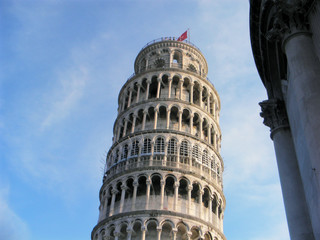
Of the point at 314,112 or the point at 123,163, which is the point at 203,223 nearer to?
the point at 123,163

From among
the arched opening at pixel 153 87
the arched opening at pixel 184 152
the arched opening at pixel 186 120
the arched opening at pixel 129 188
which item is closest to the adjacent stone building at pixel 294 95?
the arched opening at pixel 184 152

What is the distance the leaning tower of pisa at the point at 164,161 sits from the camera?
108ft

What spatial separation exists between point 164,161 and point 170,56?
55.1 feet

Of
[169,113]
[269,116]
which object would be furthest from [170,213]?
[269,116]

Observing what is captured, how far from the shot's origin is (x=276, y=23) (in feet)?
45.6

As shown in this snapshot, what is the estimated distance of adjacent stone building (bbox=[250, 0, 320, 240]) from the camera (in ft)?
37.3

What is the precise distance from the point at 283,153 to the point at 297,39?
5.28 meters

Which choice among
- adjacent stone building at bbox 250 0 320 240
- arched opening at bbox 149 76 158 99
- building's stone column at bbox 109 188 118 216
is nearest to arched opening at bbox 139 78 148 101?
arched opening at bbox 149 76 158 99

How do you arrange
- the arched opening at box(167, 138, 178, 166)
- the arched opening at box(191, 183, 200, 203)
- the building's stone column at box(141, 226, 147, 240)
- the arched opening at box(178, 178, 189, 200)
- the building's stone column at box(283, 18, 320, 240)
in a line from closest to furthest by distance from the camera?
1. the building's stone column at box(283, 18, 320, 240)
2. the building's stone column at box(141, 226, 147, 240)
3. the arched opening at box(178, 178, 189, 200)
4. the arched opening at box(191, 183, 200, 203)
5. the arched opening at box(167, 138, 178, 166)

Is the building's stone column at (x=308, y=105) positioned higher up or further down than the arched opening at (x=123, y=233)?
further down

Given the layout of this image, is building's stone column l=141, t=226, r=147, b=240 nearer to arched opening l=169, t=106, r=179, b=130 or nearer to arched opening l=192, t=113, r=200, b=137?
arched opening l=169, t=106, r=179, b=130

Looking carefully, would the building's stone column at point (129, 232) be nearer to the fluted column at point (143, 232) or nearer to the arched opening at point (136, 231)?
the arched opening at point (136, 231)

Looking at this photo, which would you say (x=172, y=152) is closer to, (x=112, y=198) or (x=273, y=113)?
(x=112, y=198)

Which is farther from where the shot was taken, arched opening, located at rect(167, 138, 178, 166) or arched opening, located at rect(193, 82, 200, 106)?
arched opening, located at rect(193, 82, 200, 106)
